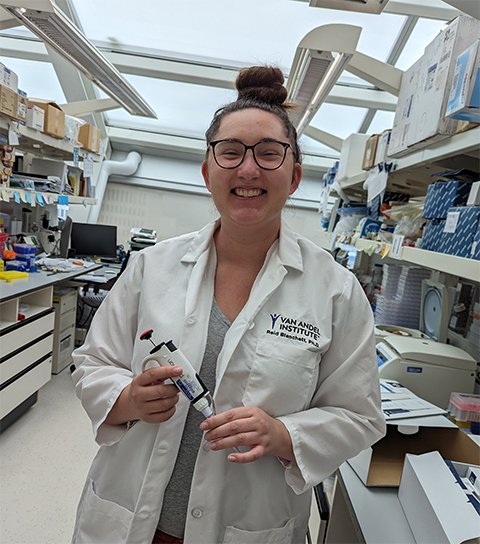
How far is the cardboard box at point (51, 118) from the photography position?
3.49 m

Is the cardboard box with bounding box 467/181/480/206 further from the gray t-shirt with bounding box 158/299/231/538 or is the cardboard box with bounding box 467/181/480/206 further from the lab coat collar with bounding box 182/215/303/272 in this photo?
the gray t-shirt with bounding box 158/299/231/538

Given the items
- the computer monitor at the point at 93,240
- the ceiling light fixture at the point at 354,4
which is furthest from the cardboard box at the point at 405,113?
the computer monitor at the point at 93,240

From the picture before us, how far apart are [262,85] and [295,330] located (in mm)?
732

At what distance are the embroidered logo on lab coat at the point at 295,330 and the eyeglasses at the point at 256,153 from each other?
0.39 metres

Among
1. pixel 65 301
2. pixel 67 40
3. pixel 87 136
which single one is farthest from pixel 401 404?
pixel 87 136

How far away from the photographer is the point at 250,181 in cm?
100

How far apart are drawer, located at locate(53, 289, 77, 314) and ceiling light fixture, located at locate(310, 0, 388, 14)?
3.25 m

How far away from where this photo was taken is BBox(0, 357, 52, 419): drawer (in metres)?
2.71

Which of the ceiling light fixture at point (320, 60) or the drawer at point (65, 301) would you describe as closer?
the ceiling light fixture at point (320, 60)

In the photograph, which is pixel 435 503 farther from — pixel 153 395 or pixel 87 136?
pixel 87 136

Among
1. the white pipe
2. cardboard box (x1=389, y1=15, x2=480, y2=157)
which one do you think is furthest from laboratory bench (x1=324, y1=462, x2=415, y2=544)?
the white pipe

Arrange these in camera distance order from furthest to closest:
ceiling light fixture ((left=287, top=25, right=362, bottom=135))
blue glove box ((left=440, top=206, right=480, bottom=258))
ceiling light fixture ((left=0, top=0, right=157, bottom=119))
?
ceiling light fixture ((left=0, top=0, right=157, bottom=119)), ceiling light fixture ((left=287, top=25, right=362, bottom=135)), blue glove box ((left=440, top=206, right=480, bottom=258))

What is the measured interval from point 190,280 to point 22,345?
236 cm

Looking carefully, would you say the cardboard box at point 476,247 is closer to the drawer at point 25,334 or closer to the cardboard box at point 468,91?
the cardboard box at point 468,91
